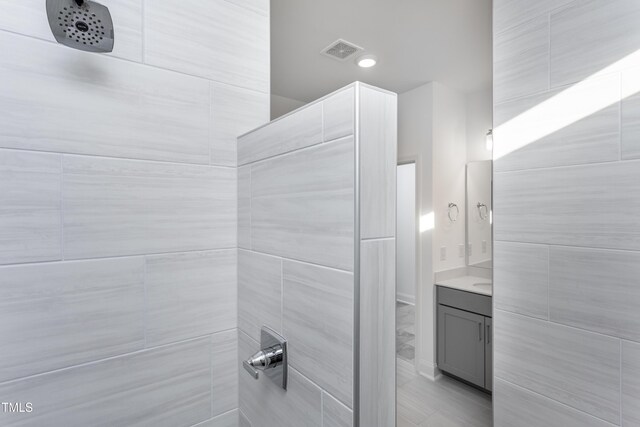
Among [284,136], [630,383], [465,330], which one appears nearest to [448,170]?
[465,330]

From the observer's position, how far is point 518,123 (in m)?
1.34

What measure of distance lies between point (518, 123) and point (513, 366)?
1067 mm

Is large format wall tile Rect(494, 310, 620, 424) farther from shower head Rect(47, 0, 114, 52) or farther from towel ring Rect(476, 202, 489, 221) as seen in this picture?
towel ring Rect(476, 202, 489, 221)

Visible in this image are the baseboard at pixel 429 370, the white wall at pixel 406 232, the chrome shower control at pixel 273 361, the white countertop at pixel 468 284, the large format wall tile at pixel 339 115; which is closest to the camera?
the large format wall tile at pixel 339 115

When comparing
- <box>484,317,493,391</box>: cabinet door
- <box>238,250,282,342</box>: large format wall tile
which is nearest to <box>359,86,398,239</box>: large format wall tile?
<box>238,250,282,342</box>: large format wall tile

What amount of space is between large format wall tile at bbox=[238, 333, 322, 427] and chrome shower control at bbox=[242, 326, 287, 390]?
1.0 inches

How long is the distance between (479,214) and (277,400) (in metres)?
2.91

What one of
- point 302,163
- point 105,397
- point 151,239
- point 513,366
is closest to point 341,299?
point 302,163

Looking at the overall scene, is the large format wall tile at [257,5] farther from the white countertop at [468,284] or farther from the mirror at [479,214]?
the mirror at [479,214]

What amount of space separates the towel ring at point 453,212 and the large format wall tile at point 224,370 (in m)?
2.63

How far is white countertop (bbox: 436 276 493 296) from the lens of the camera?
8.63 feet

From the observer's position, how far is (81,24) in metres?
0.70

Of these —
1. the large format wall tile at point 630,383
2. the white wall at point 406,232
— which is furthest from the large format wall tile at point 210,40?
the white wall at point 406,232

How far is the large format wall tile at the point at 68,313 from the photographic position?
74 cm
